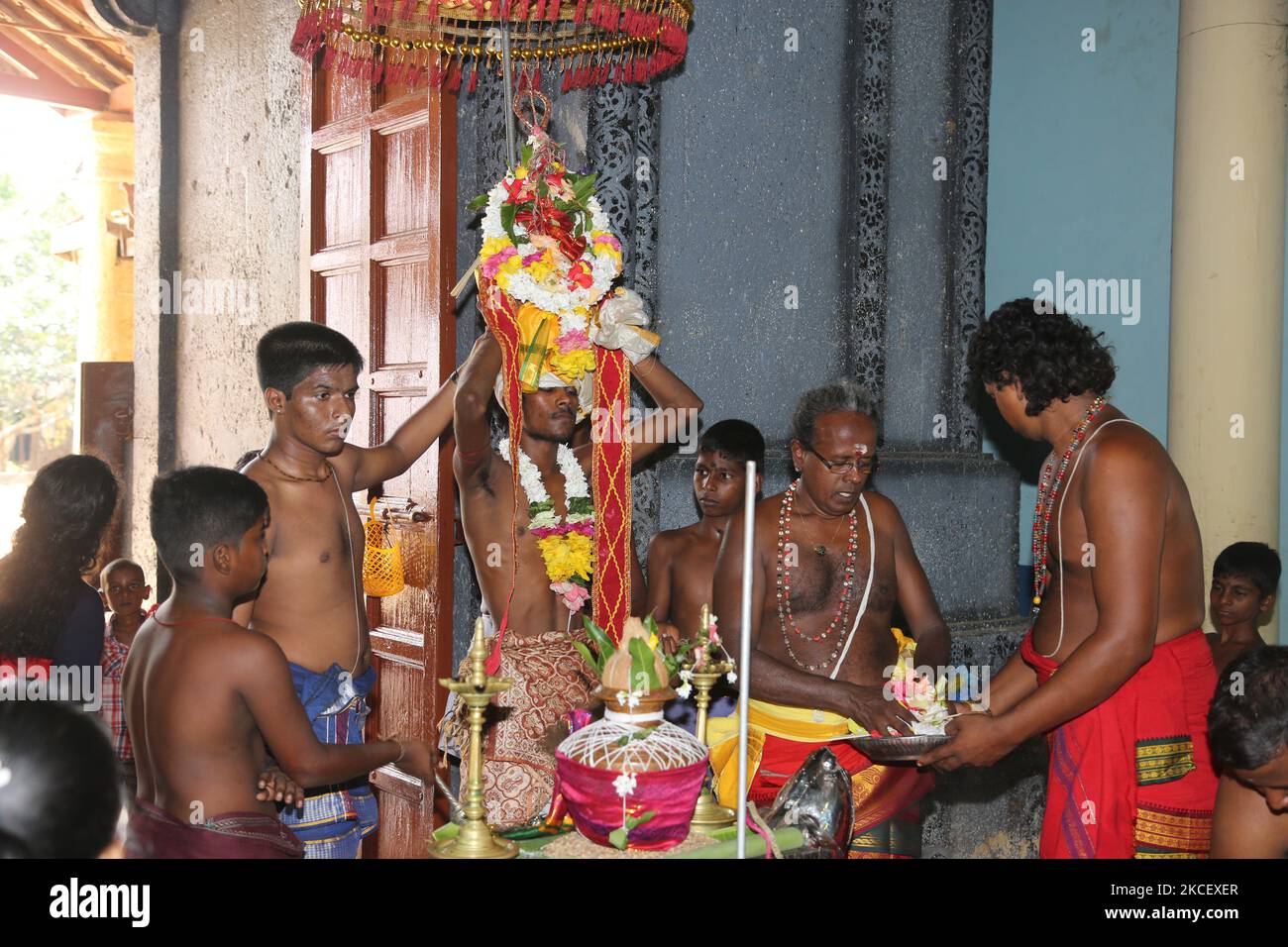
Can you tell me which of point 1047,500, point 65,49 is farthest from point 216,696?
point 65,49

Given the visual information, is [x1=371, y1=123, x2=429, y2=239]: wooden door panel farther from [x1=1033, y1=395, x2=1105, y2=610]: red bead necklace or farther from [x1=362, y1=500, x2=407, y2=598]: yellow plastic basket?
[x1=1033, y1=395, x2=1105, y2=610]: red bead necklace

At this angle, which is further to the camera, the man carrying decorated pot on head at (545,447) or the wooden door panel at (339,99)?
the wooden door panel at (339,99)

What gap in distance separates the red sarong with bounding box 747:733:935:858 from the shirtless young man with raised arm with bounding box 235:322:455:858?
1296mm

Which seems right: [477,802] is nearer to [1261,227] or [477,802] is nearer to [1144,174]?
[1261,227]

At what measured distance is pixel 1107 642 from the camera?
3410mm

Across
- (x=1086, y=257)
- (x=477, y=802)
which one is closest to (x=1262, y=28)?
(x=1086, y=257)

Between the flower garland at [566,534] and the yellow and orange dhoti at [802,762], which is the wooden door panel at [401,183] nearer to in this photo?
the flower garland at [566,534]

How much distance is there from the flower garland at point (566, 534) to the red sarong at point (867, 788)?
2.69 feet

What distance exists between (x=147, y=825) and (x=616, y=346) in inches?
78.9

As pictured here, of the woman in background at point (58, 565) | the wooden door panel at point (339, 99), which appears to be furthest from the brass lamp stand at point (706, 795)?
the wooden door panel at point (339, 99)

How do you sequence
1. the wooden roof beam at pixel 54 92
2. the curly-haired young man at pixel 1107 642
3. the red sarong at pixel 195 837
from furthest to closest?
the wooden roof beam at pixel 54 92 → the curly-haired young man at pixel 1107 642 → the red sarong at pixel 195 837

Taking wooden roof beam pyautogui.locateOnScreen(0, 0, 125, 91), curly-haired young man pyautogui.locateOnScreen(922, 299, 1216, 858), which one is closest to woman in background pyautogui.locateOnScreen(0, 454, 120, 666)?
curly-haired young man pyautogui.locateOnScreen(922, 299, 1216, 858)

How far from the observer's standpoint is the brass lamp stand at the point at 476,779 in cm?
235

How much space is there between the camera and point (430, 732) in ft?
16.2
